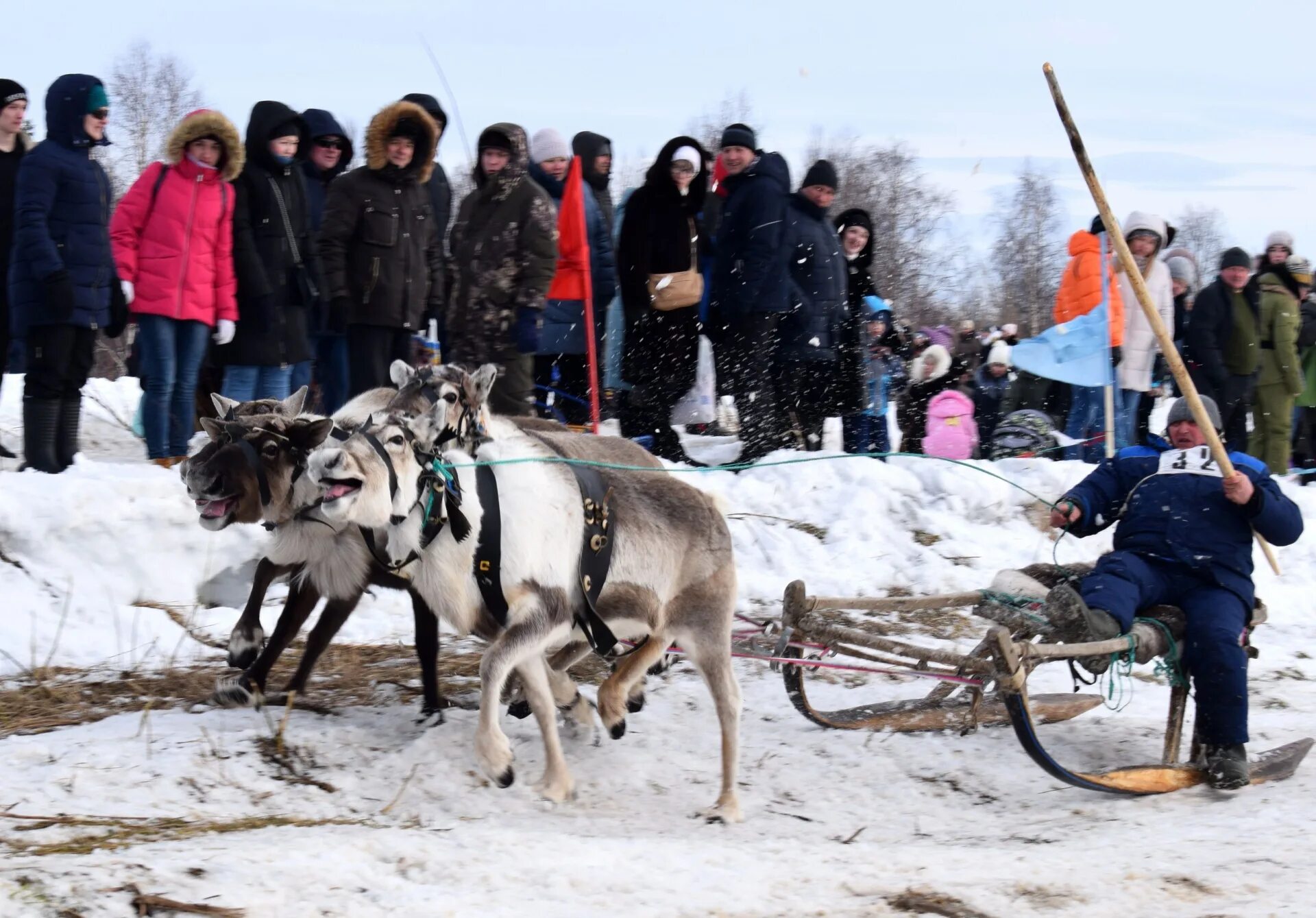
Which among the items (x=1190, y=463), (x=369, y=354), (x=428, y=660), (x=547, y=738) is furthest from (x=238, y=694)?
(x=1190, y=463)

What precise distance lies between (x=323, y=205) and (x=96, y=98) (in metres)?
1.49

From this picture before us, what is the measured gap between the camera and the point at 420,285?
7676mm

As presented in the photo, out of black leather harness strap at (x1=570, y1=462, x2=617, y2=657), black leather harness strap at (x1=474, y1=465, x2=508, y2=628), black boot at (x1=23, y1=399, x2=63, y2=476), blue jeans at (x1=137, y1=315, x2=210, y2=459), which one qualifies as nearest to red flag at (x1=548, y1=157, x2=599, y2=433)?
blue jeans at (x1=137, y1=315, x2=210, y2=459)

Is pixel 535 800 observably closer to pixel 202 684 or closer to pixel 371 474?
pixel 371 474

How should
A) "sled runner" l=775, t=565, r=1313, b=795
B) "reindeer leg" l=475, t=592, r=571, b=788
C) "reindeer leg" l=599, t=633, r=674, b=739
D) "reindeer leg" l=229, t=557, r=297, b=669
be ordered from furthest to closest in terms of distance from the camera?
"reindeer leg" l=229, t=557, r=297, b=669 → "reindeer leg" l=599, t=633, r=674, b=739 → "sled runner" l=775, t=565, r=1313, b=795 → "reindeer leg" l=475, t=592, r=571, b=788

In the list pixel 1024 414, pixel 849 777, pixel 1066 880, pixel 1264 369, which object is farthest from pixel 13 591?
pixel 1264 369

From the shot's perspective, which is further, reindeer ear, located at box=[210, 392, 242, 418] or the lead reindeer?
reindeer ear, located at box=[210, 392, 242, 418]

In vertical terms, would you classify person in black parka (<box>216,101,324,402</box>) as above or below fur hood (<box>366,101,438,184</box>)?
below

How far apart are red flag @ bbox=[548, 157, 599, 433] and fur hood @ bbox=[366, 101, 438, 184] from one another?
1242mm

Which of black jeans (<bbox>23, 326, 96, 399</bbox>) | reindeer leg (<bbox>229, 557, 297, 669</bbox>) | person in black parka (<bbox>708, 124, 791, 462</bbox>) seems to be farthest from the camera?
person in black parka (<bbox>708, 124, 791, 462</bbox>)

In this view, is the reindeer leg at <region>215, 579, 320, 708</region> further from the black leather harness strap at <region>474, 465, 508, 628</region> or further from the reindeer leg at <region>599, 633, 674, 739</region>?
the reindeer leg at <region>599, 633, 674, 739</region>

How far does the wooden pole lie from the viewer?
517 cm

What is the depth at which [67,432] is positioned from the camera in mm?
7133

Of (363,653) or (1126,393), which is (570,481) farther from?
(1126,393)
